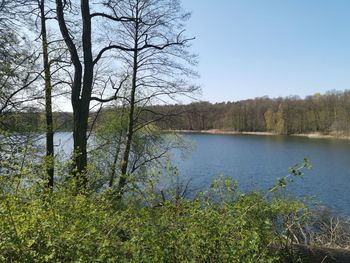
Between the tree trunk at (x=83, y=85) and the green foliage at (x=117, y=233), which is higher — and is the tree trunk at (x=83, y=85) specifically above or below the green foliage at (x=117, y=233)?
above

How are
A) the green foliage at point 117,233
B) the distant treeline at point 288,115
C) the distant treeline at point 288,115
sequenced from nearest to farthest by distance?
the green foliage at point 117,233, the distant treeline at point 288,115, the distant treeline at point 288,115

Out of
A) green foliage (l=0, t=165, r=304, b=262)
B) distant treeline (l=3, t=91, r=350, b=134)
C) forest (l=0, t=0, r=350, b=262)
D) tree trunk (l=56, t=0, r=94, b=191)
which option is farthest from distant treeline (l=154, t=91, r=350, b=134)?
green foliage (l=0, t=165, r=304, b=262)

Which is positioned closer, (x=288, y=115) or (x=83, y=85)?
(x=83, y=85)

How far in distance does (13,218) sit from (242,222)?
6.27 feet

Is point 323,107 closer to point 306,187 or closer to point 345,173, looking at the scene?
point 345,173

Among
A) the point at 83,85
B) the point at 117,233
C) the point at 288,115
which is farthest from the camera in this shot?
the point at 288,115

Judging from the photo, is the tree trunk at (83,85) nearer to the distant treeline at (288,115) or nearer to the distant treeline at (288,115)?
the distant treeline at (288,115)

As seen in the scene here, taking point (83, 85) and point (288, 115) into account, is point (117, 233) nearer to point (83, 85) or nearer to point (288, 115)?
point (83, 85)

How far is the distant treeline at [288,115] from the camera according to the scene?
88625mm

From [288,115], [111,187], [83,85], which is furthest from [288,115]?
[111,187]

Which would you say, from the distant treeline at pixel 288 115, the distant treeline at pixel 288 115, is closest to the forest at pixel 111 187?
the distant treeline at pixel 288 115

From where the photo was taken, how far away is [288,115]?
93875mm

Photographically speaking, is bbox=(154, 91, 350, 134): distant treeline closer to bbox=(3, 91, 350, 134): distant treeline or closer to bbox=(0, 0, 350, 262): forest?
bbox=(3, 91, 350, 134): distant treeline

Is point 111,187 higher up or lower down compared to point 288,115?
lower down
